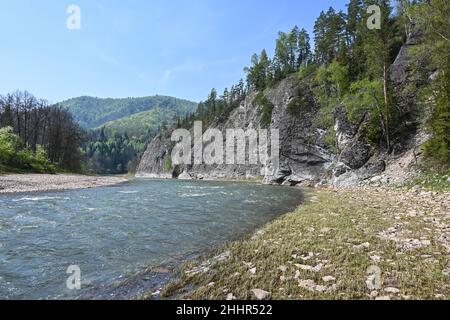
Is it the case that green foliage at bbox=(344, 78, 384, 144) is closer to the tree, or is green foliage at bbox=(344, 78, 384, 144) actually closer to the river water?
the tree

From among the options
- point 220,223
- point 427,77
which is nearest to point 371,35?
point 427,77

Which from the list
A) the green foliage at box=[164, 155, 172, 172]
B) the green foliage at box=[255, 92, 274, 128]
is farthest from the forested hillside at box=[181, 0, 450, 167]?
the green foliage at box=[164, 155, 172, 172]

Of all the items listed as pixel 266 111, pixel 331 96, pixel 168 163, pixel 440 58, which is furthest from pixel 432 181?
pixel 168 163

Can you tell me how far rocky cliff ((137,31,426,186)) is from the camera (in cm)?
3209

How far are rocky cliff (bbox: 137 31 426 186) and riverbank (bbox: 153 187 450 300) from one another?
19.8 metres

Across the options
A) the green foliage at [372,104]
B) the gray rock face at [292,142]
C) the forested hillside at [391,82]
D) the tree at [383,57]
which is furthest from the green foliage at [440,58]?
the gray rock face at [292,142]

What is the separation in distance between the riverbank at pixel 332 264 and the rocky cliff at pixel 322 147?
64.9 feet

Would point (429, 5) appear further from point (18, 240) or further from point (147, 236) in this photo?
point (18, 240)

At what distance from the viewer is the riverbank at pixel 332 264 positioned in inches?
225

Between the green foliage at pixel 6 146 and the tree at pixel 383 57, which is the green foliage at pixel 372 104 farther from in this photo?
the green foliage at pixel 6 146

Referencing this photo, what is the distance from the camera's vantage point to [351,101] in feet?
125

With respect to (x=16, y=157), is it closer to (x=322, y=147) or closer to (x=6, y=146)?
(x=6, y=146)

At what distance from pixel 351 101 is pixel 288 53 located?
226ft

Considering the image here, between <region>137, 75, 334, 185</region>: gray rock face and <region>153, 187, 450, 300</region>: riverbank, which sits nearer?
<region>153, 187, 450, 300</region>: riverbank
